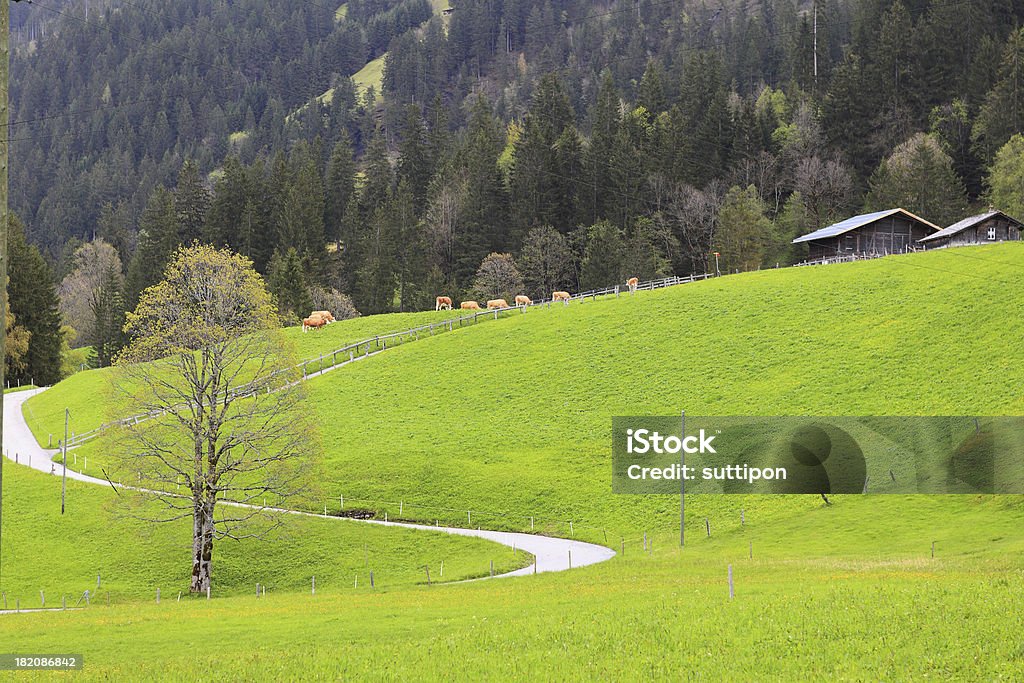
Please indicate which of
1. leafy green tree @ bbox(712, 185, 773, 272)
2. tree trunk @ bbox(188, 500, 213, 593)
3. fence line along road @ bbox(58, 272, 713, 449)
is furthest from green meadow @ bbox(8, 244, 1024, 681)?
leafy green tree @ bbox(712, 185, 773, 272)

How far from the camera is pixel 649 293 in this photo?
92.3 metres

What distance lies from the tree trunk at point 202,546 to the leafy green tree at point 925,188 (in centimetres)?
9472

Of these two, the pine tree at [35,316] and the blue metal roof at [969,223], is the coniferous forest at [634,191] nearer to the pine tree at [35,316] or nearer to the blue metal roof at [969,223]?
the pine tree at [35,316]

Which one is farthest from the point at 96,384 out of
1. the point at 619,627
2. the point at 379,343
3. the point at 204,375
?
the point at 619,627

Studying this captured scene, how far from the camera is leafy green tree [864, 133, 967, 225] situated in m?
119

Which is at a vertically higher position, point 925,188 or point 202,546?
point 925,188

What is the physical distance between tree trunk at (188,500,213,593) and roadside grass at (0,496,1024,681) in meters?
6.72

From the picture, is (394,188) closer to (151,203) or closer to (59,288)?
(151,203)

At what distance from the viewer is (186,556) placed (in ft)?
165

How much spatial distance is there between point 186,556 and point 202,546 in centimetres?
519

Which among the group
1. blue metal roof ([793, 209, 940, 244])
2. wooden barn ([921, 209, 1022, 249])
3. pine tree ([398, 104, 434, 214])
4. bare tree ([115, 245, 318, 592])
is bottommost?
bare tree ([115, 245, 318, 592])

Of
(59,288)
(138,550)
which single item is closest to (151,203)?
(59,288)

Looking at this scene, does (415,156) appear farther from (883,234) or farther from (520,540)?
(520,540)

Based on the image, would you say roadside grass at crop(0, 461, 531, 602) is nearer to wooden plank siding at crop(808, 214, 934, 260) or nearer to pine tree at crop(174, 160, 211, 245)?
wooden plank siding at crop(808, 214, 934, 260)
